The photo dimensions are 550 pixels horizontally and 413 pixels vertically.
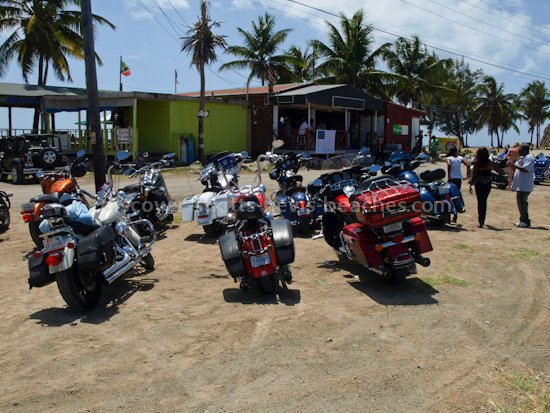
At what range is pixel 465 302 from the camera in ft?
18.1

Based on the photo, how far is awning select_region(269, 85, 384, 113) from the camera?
85.6ft

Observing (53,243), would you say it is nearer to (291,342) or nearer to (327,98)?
(291,342)

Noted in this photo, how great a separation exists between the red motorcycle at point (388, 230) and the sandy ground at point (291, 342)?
0.35 meters

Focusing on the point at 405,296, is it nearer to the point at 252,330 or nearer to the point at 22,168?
the point at 252,330

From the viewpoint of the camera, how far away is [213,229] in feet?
29.6

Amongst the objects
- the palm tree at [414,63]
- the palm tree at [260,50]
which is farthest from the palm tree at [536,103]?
the palm tree at [260,50]

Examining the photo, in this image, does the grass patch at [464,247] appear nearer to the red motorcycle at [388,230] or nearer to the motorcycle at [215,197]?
the red motorcycle at [388,230]

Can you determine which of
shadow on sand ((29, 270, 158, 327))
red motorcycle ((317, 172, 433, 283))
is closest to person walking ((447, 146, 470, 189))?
red motorcycle ((317, 172, 433, 283))

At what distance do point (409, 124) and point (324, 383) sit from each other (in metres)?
32.9

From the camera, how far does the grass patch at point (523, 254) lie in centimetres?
750

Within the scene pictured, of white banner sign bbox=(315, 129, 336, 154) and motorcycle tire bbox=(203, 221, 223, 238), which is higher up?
white banner sign bbox=(315, 129, 336, 154)

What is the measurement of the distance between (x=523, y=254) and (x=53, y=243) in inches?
249

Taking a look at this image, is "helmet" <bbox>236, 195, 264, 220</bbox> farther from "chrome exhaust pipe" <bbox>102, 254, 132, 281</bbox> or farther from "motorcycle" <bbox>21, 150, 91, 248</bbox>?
"motorcycle" <bbox>21, 150, 91, 248</bbox>

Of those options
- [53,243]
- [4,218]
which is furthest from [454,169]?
[4,218]
